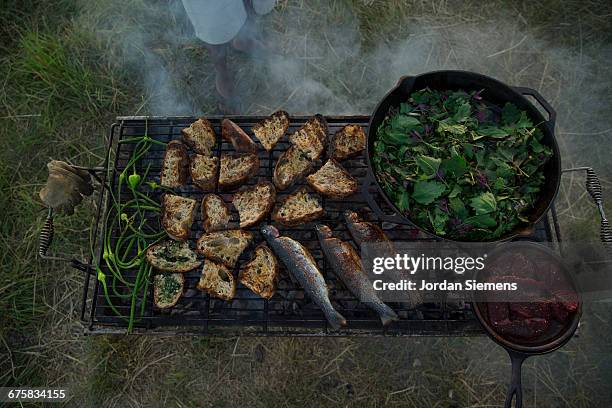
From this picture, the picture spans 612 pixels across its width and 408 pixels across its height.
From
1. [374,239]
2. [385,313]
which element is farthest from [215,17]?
[385,313]

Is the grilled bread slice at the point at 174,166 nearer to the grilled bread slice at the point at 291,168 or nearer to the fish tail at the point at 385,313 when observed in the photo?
the grilled bread slice at the point at 291,168

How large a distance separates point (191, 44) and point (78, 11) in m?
1.65

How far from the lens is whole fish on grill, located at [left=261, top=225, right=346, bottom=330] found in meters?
3.46

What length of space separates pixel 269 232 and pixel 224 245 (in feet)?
1.36

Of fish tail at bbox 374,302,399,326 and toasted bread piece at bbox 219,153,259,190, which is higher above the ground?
toasted bread piece at bbox 219,153,259,190

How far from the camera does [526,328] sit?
3.10 meters

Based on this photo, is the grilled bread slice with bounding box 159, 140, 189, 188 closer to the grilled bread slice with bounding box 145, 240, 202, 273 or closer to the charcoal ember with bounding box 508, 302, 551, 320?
the grilled bread slice with bounding box 145, 240, 202, 273

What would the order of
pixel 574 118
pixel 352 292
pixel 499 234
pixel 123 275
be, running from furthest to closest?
pixel 574 118, pixel 123 275, pixel 352 292, pixel 499 234

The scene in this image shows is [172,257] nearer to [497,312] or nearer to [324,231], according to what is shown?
[324,231]

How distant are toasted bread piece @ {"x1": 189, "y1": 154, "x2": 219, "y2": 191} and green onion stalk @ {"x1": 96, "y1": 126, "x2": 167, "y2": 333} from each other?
0.36m

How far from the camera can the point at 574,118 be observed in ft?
17.3

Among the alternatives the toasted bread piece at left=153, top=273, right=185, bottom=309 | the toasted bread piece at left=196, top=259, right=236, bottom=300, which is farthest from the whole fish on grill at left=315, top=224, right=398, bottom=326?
the toasted bread piece at left=153, top=273, right=185, bottom=309

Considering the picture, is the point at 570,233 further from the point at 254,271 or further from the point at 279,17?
the point at 279,17

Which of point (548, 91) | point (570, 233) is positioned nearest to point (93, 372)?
point (570, 233)
